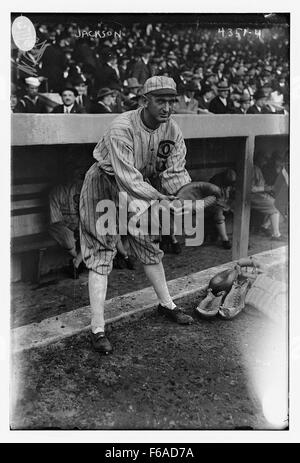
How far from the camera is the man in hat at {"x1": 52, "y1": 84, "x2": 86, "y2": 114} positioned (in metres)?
2.98

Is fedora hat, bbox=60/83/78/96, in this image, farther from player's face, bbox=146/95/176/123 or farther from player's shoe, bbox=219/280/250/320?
player's shoe, bbox=219/280/250/320

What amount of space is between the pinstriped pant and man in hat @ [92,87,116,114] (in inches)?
12.8

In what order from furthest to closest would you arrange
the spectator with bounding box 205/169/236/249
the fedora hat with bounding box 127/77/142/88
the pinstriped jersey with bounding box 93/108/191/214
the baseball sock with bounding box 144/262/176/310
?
the spectator with bounding box 205/169/236/249, the baseball sock with bounding box 144/262/176/310, the fedora hat with bounding box 127/77/142/88, the pinstriped jersey with bounding box 93/108/191/214

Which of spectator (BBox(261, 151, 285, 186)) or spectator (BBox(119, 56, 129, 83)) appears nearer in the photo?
spectator (BBox(119, 56, 129, 83))

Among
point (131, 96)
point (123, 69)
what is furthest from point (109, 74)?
point (131, 96)

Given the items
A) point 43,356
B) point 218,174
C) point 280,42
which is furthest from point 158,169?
point 43,356

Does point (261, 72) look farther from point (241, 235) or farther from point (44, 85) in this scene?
point (44, 85)

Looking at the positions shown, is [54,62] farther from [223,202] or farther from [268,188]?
[268,188]

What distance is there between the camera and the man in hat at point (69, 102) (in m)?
2.98

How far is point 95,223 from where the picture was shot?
2.99m

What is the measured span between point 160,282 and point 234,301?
1.58 ft

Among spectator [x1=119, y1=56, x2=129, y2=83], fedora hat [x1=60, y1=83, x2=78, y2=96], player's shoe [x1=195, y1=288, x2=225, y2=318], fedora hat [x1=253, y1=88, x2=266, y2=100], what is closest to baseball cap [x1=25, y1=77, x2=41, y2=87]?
fedora hat [x1=60, y1=83, x2=78, y2=96]

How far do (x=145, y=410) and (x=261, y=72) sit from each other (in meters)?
2.11
